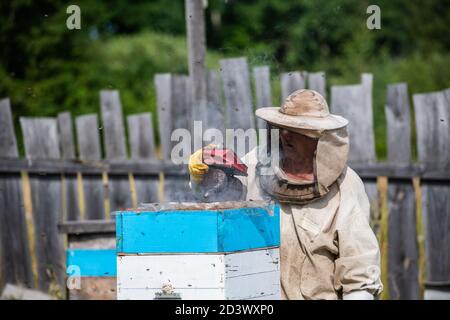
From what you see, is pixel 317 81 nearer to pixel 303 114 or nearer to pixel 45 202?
pixel 303 114

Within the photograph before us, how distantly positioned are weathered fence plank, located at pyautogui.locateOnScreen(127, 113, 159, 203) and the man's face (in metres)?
2.87

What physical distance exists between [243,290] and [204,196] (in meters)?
0.75

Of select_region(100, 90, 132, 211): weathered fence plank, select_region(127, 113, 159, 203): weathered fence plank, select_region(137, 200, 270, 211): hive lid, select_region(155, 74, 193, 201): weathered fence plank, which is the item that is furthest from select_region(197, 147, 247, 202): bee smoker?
select_region(100, 90, 132, 211): weathered fence plank

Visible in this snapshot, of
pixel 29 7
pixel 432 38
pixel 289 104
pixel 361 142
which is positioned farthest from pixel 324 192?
pixel 432 38

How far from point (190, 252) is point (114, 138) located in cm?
373

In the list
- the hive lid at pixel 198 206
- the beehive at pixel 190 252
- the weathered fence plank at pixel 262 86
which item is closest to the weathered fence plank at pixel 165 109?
the weathered fence plank at pixel 262 86

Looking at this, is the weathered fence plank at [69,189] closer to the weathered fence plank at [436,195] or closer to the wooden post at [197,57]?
the wooden post at [197,57]

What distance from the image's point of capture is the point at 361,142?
20.7 feet

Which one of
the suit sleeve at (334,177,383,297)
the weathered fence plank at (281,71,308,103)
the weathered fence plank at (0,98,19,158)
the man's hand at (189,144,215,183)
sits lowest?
the suit sleeve at (334,177,383,297)

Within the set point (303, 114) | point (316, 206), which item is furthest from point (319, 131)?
point (316, 206)

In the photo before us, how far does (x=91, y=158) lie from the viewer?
7.08 meters

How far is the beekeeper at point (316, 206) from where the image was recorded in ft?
13.0

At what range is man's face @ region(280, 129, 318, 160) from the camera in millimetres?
4051

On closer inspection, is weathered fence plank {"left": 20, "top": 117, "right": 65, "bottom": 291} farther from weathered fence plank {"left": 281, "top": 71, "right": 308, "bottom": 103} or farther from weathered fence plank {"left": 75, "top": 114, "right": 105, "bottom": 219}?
weathered fence plank {"left": 281, "top": 71, "right": 308, "bottom": 103}
